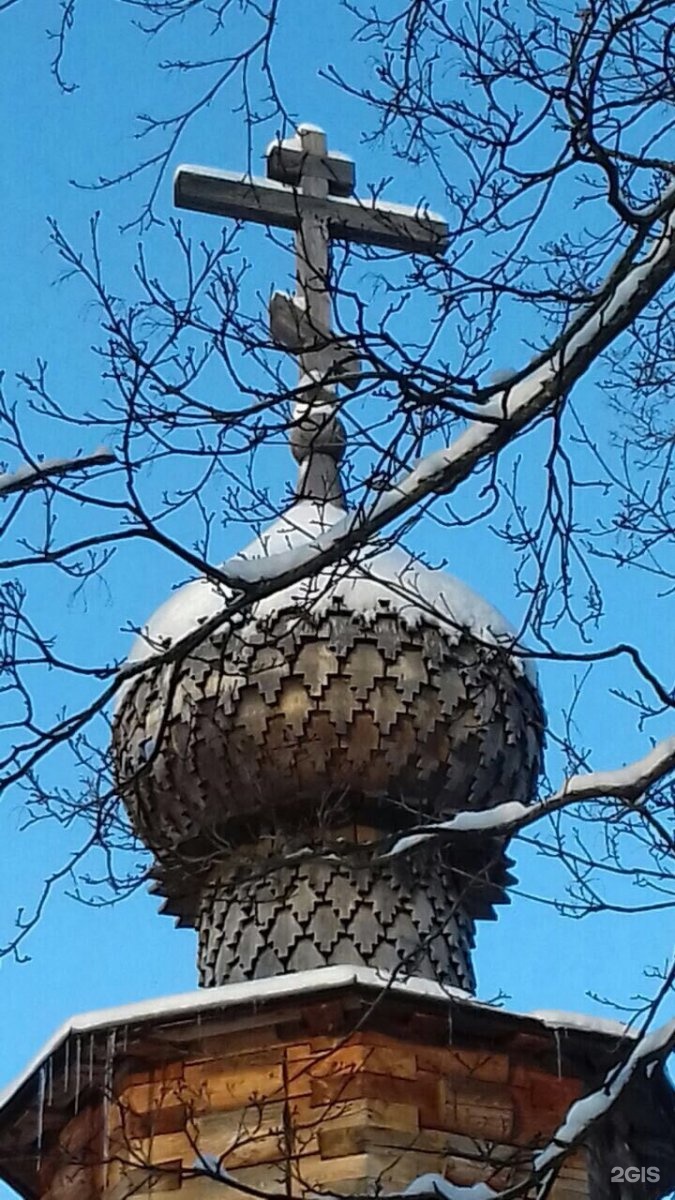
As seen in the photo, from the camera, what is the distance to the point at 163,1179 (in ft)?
21.7

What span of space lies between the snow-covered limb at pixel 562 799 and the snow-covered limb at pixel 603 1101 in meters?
0.48

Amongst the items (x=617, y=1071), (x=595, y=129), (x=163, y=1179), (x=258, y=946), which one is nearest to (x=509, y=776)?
(x=258, y=946)

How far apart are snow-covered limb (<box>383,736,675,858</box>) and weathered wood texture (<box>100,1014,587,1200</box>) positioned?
1.35m

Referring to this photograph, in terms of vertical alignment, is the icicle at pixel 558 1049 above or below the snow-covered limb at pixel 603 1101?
above

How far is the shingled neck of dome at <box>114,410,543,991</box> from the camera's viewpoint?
7.20 meters

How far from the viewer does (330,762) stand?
23.7 feet

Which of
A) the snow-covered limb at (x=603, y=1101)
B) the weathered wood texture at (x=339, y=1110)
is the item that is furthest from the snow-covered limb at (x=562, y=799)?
the weathered wood texture at (x=339, y=1110)

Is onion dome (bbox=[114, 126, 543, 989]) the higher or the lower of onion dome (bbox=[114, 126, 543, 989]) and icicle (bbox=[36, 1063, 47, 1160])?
the higher

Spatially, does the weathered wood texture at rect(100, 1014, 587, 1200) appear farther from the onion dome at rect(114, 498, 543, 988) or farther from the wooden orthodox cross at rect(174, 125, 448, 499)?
the wooden orthodox cross at rect(174, 125, 448, 499)

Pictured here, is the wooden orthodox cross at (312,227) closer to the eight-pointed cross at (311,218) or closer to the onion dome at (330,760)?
the eight-pointed cross at (311,218)

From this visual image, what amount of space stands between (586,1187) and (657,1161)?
0.52 meters

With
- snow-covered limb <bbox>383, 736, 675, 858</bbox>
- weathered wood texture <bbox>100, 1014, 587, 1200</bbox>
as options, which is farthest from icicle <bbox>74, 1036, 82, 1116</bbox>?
snow-covered limb <bbox>383, 736, 675, 858</bbox>

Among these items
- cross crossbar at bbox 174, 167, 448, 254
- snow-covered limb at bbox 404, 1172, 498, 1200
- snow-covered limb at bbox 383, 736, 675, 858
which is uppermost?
cross crossbar at bbox 174, 167, 448, 254

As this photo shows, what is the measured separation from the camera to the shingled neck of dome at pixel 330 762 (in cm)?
720
